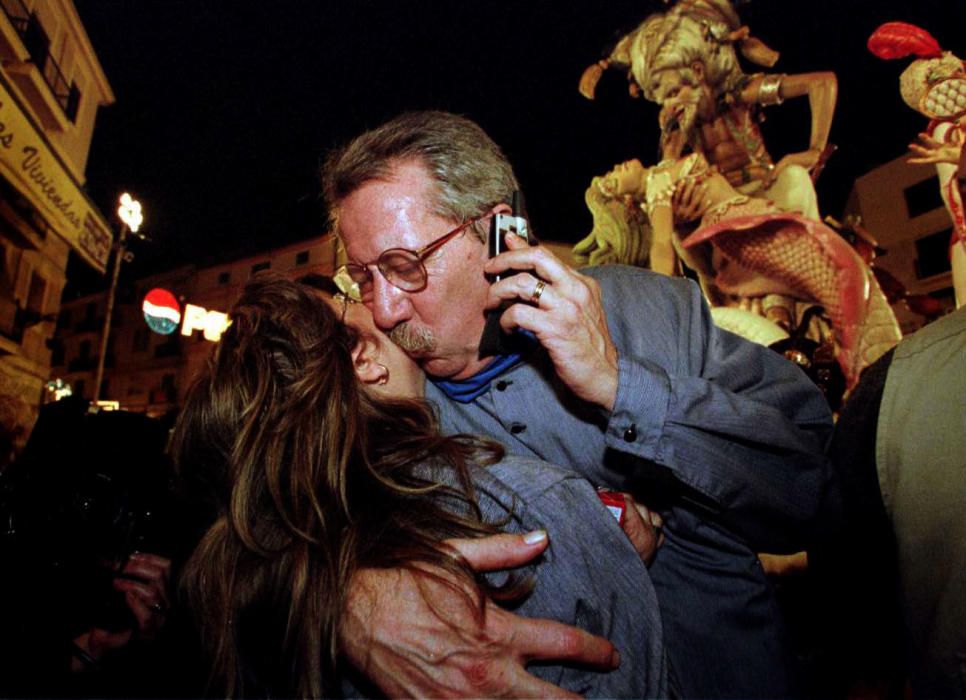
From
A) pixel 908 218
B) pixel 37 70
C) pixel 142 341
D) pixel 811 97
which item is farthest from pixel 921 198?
pixel 142 341

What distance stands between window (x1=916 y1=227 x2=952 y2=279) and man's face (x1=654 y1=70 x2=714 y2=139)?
732 inches

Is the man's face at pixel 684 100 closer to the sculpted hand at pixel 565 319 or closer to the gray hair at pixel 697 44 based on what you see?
the gray hair at pixel 697 44

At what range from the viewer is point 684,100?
269 inches

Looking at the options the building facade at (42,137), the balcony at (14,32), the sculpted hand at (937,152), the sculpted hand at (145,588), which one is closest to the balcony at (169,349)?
the building facade at (42,137)

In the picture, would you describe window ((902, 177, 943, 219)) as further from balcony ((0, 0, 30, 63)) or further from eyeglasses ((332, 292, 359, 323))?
balcony ((0, 0, 30, 63))

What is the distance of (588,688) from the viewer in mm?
1135

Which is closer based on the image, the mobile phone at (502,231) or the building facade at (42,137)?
the mobile phone at (502,231)

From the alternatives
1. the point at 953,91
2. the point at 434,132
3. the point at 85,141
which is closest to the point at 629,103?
the point at 953,91

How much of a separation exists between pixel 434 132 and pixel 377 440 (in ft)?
3.80

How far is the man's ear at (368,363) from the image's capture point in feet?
6.34

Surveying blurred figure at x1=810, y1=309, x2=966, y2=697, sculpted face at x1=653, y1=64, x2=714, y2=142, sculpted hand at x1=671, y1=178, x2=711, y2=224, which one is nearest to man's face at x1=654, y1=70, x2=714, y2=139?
sculpted face at x1=653, y1=64, x2=714, y2=142

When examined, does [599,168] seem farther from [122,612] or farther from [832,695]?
[122,612]

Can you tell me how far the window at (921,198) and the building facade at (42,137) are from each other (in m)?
25.0

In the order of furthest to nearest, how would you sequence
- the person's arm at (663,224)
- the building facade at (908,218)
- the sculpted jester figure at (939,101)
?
the building facade at (908,218) → the person's arm at (663,224) → the sculpted jester figure at (939,101)
